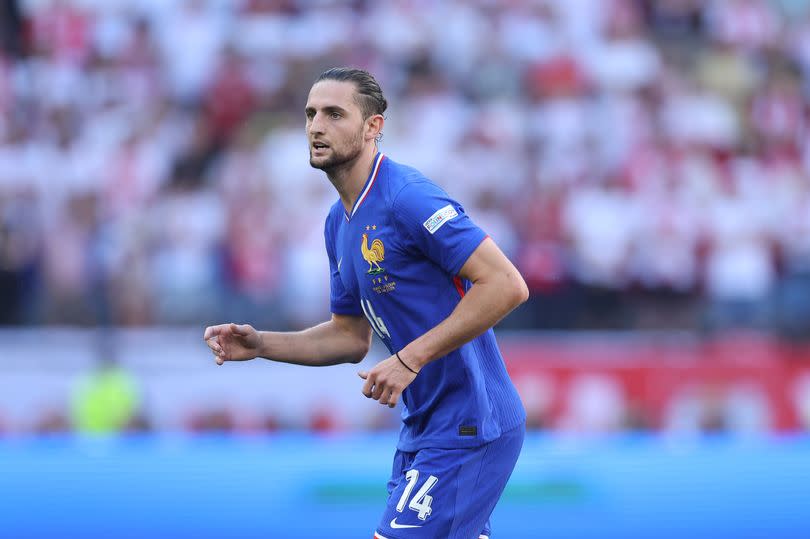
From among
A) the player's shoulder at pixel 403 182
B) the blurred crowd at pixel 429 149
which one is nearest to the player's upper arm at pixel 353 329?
the player's shoulder at pixel 403 182

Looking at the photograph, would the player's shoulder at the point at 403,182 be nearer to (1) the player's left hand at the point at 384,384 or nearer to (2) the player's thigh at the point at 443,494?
(1) the player's left hand at the point at 384,384

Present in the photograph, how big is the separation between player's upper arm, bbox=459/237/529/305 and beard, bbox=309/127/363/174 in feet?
1.89

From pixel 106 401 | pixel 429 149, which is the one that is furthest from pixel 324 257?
pixel 106 401

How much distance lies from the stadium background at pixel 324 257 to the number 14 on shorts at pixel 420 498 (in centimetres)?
288

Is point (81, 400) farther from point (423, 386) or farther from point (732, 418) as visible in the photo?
point (423, 386)

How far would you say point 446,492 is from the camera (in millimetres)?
4363

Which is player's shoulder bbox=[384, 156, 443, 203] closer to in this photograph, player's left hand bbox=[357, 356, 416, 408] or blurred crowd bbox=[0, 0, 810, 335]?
player's left hand bbox=[357, 356, 416, 408]

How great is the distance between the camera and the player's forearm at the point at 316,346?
4828mm

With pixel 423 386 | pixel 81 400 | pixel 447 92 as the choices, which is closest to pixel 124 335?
pixel 81 400

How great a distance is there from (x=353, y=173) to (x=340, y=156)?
0.11 meters

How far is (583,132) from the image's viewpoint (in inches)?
470

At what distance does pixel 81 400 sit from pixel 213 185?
106 inches

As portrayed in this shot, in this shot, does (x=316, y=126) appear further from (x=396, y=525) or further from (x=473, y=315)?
(x=396, y=525)

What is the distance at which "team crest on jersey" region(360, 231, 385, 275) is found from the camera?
14.3 ft
